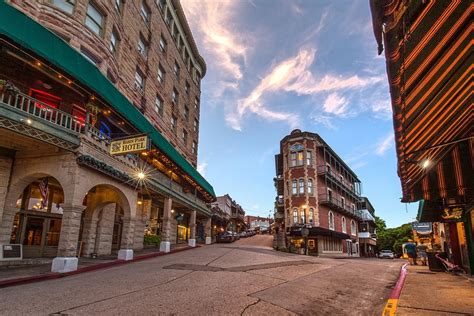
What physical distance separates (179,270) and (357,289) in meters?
6.57

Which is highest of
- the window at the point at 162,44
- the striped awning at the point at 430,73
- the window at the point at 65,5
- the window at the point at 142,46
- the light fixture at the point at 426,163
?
the window at the point at 162,44

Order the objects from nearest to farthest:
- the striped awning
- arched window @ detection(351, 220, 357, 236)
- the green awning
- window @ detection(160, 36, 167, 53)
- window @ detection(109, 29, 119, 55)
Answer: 1. the striped awning
2. the green awning
3. window @ detection(109, 29, 119, 55)
4. window @ detection(160, 36, 167, 53)
5. arched window @ detection(351, 220, 357, 236)

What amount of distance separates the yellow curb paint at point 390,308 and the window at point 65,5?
1783 cm

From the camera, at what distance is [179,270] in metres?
11.8

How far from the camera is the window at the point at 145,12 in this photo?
23291mm

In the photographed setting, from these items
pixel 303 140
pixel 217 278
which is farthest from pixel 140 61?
pixel 303 140

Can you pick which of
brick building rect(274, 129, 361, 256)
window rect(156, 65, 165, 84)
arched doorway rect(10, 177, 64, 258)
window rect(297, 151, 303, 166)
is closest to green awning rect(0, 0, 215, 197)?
arched doorway rect(10, 177, 64, 258)

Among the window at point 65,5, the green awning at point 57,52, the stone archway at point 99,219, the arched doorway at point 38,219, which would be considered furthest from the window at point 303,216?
the window at point 65,5

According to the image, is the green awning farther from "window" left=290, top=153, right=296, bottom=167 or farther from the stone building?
"window" left=290, top=153, right=296, bottom=167

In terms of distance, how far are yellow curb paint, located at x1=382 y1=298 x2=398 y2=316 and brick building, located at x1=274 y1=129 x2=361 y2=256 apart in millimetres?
25601

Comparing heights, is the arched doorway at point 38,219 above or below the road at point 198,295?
above

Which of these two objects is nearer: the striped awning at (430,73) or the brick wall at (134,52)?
the striped awning at (430,73)

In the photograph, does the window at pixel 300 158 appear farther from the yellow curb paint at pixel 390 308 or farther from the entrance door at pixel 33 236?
the yellow curb paint at pixel 390 308

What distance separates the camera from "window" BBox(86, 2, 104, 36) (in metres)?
16.0
